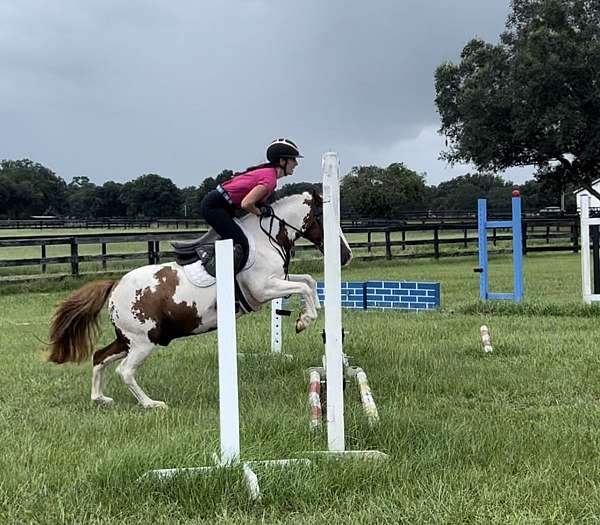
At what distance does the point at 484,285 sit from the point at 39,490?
344 inches

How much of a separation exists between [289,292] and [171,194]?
81.5 metres

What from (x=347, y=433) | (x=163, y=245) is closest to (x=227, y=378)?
(x=347, y=433)

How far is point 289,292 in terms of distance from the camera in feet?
18.0

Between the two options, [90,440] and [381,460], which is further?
[90,440]

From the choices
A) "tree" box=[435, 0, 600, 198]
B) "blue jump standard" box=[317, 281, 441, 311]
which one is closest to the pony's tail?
"blue jump standard" box=[317, 281, 441, 311]

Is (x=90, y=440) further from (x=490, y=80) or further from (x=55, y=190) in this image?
(x=55, y=190)

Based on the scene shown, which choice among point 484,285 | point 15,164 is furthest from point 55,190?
point 484,285

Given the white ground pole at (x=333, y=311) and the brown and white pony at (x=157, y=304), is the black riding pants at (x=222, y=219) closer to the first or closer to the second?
the brown and white pony at (x=157, y=304)

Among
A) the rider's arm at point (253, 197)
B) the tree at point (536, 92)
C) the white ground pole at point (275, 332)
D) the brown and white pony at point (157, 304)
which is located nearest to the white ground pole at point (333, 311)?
the brown and white pony at point (157, 304)

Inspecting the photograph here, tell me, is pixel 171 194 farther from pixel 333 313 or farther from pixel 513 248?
pixel 333 313

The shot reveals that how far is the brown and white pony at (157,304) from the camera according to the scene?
5.39 metres

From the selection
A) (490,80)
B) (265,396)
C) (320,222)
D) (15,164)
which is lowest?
(265,396)

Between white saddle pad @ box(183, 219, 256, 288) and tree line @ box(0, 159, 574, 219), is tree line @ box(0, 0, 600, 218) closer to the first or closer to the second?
white saddle pad @ box(183, 219, 256, 288)

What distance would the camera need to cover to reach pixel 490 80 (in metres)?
28.5
